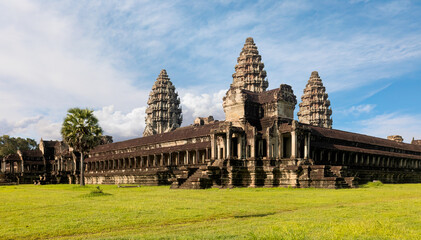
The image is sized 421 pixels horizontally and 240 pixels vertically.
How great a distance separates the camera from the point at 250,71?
89.2 meters

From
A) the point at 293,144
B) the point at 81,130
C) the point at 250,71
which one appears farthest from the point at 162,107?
the point at 293,144

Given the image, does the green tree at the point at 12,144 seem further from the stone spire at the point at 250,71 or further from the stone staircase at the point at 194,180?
the stone staircase at the point at 194,180

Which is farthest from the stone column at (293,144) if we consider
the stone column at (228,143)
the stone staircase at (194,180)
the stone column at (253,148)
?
the stone staircase at (194,180)

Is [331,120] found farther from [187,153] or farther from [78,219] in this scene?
[78,219]

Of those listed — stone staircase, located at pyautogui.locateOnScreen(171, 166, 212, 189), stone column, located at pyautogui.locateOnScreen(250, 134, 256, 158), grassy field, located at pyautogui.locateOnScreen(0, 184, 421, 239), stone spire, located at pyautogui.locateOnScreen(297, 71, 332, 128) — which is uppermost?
stone spire, located at pyautogui.locateOnScreen(297, 71, 332, 128)

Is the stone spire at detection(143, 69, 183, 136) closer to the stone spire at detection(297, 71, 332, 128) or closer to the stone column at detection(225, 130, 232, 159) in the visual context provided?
the stone spire at detection(297, 71, 332, 128)

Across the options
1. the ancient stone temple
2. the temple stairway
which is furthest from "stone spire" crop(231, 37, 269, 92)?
the temple stairway

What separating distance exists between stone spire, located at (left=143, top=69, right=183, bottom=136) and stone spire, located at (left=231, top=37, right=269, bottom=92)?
30.3 metres

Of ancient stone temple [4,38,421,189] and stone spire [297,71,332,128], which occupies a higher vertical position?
stone spire [297,71,332,128]

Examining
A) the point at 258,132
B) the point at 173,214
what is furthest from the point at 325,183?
the point at 173,214

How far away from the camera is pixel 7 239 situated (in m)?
10.8

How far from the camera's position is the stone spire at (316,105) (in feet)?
332

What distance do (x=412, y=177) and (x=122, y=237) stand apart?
6027 cm

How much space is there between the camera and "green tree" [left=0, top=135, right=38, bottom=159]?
367ft
